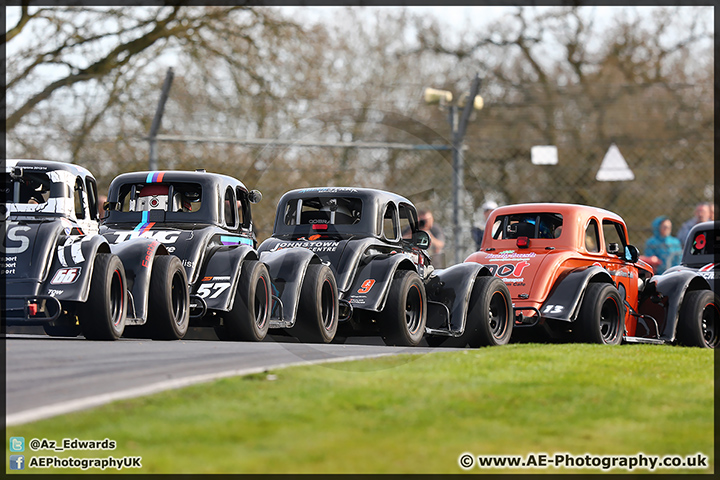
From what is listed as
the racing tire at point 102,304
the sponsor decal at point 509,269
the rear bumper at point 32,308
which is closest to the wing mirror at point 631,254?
the sponsor decal at point 509,269

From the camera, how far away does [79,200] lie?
10.0 metres

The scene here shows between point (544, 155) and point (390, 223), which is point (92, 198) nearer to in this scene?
point (390, 223)

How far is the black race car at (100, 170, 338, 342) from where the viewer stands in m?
9.97

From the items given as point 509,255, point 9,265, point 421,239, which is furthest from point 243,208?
point 9,265

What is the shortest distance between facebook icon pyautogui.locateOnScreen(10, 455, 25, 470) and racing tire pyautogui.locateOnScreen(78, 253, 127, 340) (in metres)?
4.08

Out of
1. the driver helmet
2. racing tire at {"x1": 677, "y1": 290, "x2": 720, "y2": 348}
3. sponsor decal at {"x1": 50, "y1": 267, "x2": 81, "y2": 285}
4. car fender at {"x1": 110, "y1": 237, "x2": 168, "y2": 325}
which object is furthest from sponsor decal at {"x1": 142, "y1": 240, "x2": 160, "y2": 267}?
racing tire at {"x1": 677, "y1": 290, "x2": 720, "y2": 348}

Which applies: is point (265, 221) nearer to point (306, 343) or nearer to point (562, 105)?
point (306, 343)

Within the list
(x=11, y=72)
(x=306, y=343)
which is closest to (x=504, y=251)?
(x=306, y=343)

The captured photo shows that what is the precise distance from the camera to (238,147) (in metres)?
16.9

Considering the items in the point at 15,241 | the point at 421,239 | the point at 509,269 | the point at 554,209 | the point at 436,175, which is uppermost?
the point at 436,175

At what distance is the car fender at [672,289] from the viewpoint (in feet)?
41.9

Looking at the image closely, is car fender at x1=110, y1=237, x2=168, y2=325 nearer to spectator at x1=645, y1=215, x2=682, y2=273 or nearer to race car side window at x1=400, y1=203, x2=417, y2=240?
race car side window at x1=400, y1=203, x2=417, y2=240

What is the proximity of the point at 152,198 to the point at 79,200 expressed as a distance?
1.29 m

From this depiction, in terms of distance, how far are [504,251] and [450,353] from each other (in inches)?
137
